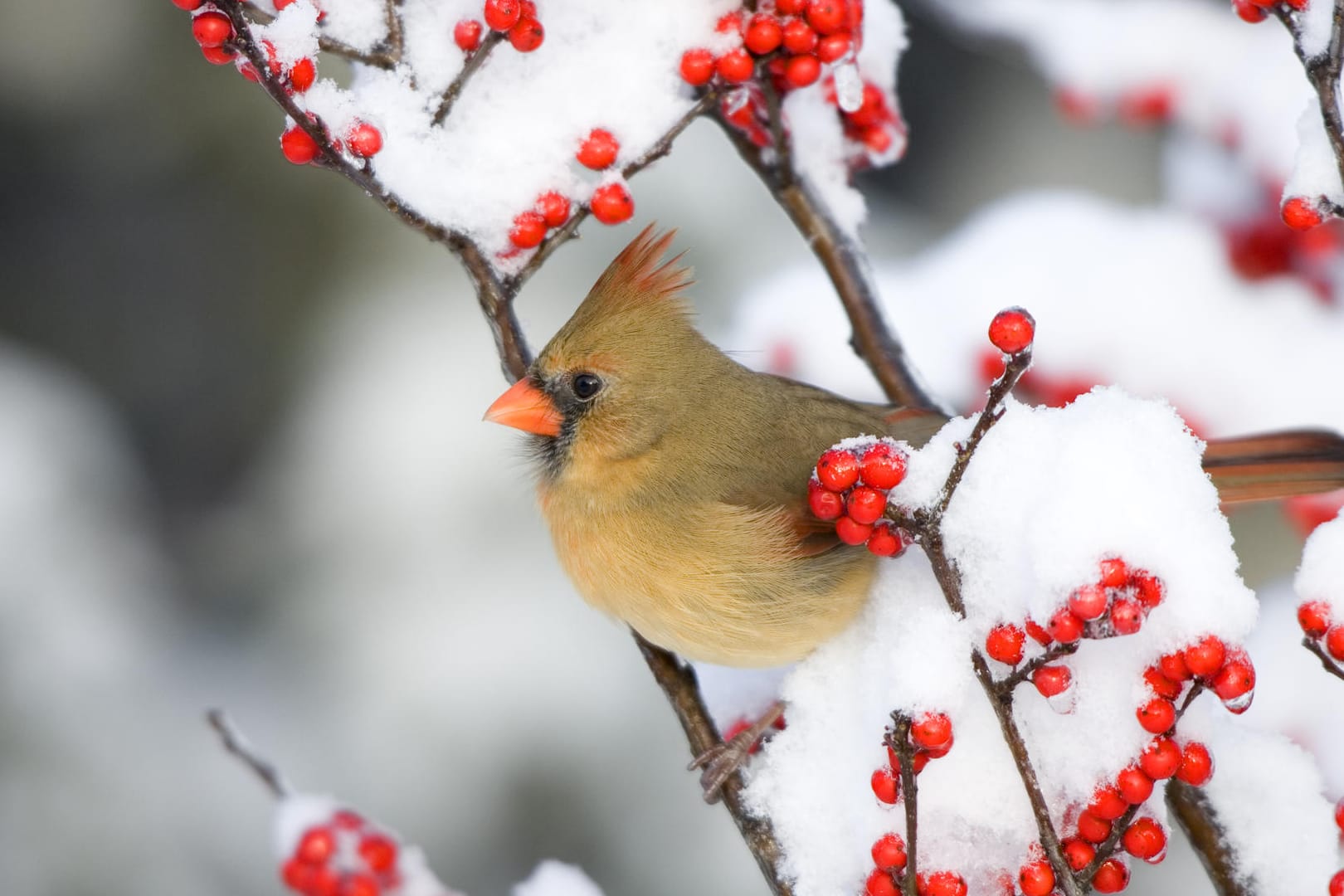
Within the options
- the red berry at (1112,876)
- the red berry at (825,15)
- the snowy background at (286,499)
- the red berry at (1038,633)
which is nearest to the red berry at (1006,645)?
the red berry at (1038,633)

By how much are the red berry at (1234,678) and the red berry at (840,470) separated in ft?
1.26

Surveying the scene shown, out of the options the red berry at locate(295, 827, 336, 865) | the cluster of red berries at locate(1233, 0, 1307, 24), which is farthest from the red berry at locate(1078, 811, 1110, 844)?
the red berry at locate(295, 827, 336, 865)

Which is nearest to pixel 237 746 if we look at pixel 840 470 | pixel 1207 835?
pixel 840 470

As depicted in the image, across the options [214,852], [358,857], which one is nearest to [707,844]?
[214,852]

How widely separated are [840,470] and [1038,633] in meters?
0.25

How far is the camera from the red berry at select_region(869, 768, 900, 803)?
4.18 feet

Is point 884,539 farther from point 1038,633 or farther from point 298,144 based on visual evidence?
point 298,144

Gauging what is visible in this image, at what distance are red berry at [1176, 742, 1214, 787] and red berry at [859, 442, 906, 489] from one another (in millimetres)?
379

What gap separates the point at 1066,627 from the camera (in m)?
1.11

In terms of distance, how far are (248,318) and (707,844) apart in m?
2.06

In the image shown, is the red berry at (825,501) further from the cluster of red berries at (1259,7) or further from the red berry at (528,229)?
the cluster of red berries at (1259,7)

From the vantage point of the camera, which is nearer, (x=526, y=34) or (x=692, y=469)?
(x=526, y=34)

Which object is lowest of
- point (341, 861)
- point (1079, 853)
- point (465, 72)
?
point (341, 861)

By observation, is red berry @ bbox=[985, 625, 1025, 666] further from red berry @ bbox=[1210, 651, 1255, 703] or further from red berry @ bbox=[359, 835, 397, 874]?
red berry @ bbox=[359, 835, 397, 874]
